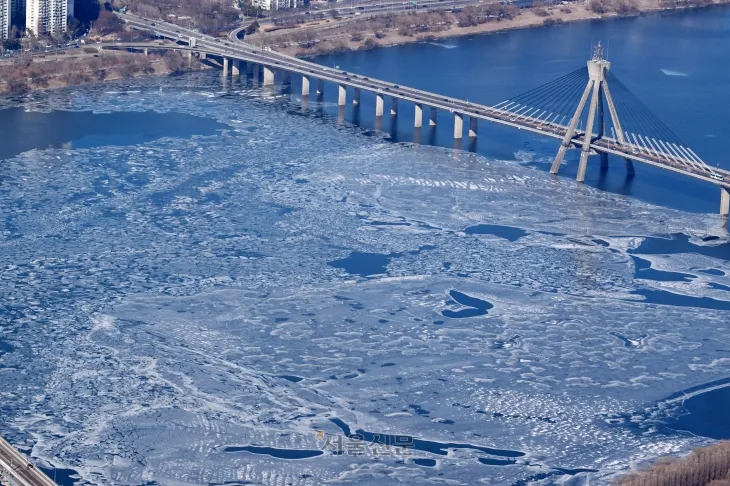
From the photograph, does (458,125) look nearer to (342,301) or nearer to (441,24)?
(342,301)

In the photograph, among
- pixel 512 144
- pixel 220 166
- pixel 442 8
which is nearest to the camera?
pixel 220 166

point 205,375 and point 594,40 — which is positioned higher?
point 594,40

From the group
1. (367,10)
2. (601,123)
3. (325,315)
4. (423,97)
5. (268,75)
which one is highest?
(367,10)

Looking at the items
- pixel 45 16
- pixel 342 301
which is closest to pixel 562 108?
pixel 342 301

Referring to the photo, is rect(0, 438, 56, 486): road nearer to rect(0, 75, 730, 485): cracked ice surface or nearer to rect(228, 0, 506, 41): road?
rect(0, 75, 730, 485): cracked ice surface

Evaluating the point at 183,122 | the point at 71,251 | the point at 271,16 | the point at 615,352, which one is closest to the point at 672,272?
the point at 615,352

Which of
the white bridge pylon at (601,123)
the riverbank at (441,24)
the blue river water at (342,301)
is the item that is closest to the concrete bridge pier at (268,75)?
the blue river water at (342,301)

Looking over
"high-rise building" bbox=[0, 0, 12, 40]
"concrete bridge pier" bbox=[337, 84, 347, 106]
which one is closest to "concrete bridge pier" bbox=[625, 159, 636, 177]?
"concrete bridge pier" bbox=[337, 84, 347, 106]

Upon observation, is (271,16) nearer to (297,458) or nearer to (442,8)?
(442,8)
